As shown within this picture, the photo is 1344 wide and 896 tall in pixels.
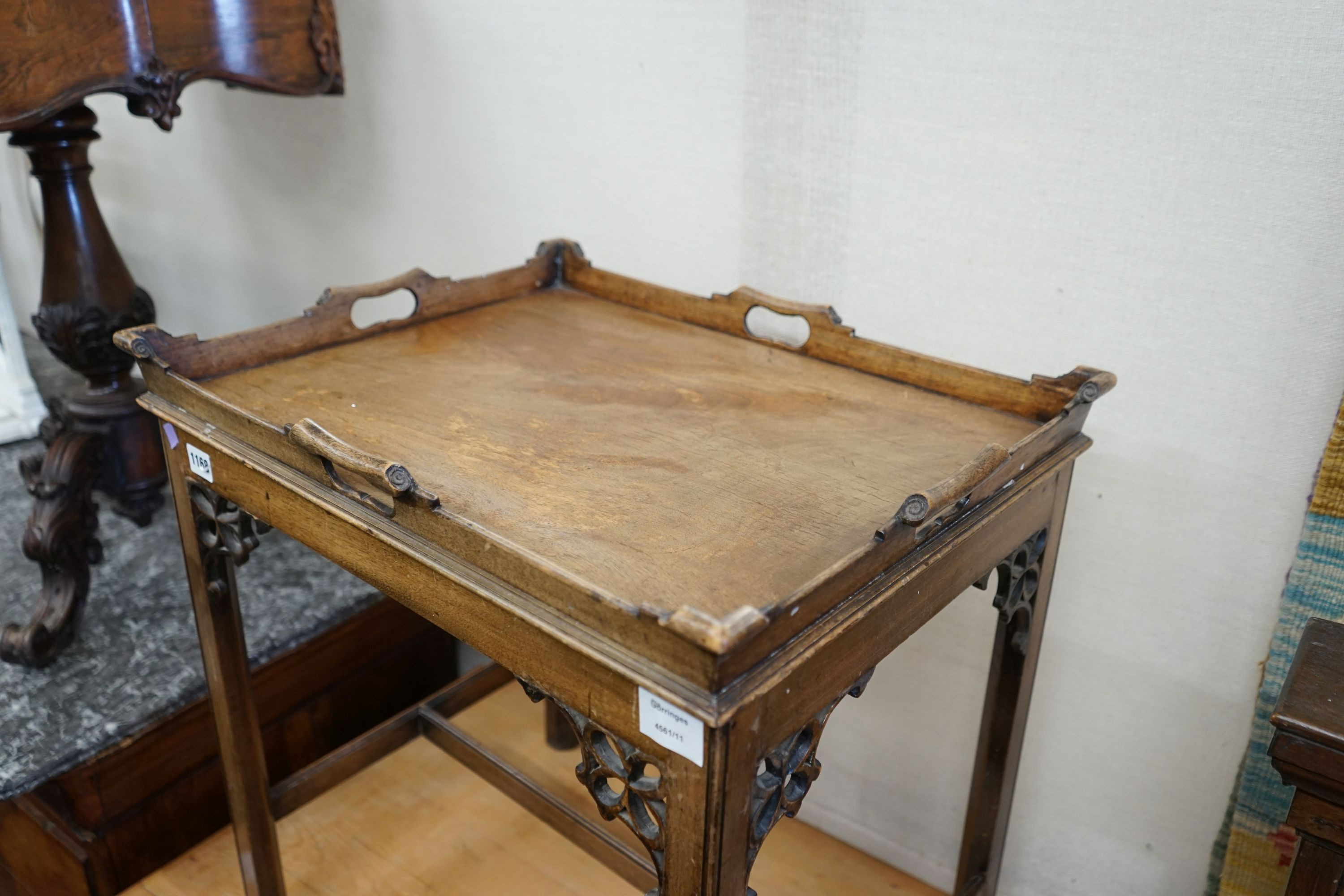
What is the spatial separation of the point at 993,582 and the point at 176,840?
1.46 metres

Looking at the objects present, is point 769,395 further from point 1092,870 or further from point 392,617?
point 392,617

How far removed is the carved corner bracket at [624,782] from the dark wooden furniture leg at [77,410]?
1.25 metres

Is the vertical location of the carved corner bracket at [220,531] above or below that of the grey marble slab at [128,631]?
above

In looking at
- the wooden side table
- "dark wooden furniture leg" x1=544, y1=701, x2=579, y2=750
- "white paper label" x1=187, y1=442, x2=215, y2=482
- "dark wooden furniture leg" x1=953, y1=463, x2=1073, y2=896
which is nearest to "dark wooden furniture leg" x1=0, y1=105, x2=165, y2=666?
"white paper label" x1=187, y1=442, x2=215, y2=482

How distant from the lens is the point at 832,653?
2.90 ft

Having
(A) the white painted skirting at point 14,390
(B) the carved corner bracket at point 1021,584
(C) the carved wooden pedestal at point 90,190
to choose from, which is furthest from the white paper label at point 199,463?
(A) the white painted skirting at point 14,390

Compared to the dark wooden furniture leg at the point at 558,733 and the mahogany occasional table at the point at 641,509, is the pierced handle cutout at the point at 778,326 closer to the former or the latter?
the mahogany occasional table at the point at 641,509

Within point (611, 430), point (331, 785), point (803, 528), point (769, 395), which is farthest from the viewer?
point (331, 785)

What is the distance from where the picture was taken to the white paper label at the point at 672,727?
31.5 inches

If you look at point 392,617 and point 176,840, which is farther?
point 392,617

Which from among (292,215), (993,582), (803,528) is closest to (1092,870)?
(993,582)

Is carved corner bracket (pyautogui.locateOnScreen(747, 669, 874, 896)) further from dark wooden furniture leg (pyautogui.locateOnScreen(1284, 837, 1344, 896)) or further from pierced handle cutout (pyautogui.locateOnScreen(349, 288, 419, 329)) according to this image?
pierced handle cutout (pyautogui.locateOnScreen(349, 288, 419, 329))

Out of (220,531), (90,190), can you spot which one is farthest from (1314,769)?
(90,190)

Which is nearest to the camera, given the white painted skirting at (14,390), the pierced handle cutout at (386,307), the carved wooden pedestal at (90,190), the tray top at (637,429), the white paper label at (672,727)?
the white paper label at (672,727)
